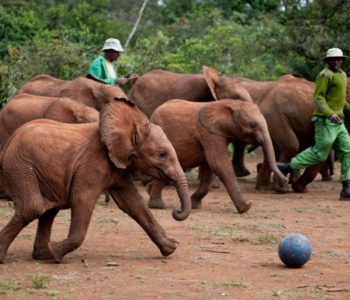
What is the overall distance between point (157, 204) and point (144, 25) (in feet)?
78.4

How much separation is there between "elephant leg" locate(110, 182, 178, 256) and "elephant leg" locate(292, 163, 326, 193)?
613 cm

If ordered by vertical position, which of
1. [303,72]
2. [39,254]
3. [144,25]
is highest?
[39,254]

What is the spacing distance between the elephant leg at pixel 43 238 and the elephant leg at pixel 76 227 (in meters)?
0.22

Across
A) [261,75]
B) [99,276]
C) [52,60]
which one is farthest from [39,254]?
[261,75]

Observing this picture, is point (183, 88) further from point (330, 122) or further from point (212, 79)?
point (330, 122)

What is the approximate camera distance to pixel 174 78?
16.6m

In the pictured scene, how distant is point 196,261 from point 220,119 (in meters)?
3.83

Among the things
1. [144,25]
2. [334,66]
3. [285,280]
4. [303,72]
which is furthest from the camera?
[144,25]

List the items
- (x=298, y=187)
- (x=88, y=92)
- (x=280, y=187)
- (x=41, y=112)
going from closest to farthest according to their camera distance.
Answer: (x=41, y=112), (x=88, y=92), (x=280, y=187), (x=298, y=187)

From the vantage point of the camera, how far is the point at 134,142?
904cm

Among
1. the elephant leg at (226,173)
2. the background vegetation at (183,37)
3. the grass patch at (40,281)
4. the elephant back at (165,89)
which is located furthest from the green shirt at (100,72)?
the grass patch at (40,281)

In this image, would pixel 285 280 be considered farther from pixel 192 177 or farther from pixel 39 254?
pixel 192 177

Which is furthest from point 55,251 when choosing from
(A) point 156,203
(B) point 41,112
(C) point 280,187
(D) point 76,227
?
(C) point 280,187

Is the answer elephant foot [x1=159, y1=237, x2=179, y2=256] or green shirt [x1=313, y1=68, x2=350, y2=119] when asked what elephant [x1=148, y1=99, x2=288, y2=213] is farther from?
elephant foot [x1=159, y1=237, x2=179, y2=256]
